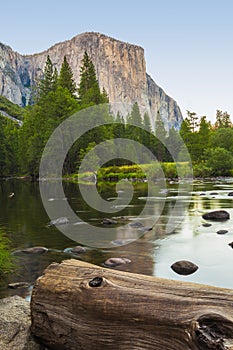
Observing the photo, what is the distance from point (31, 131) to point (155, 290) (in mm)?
81027

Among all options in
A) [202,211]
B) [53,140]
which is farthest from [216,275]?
[53,140]

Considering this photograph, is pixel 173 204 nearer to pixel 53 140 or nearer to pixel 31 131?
pixel 53 140

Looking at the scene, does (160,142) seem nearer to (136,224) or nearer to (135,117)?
(135,117)

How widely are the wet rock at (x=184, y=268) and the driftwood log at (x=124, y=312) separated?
5.23 m

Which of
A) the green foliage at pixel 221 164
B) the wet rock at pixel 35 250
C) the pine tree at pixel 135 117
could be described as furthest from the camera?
the pine tree at pixel 135 117

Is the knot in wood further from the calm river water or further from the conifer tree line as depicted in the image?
the conifer tree line

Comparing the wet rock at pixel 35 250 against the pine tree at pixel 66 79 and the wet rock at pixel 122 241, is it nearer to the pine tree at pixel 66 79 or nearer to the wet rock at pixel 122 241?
the wet rock at pixel 122 241

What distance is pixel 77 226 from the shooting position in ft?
55.8

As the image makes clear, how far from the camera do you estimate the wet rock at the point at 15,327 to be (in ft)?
15.8

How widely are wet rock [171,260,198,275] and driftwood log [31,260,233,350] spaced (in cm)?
523

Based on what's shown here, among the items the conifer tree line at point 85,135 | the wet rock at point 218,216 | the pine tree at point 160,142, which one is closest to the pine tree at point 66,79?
the conifer tree line at point 85,135

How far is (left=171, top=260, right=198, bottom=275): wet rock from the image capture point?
377 inches

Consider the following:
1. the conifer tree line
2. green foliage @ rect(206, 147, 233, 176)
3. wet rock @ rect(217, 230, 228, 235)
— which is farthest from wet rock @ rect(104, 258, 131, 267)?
green foliage @ rect(206, 147, 233, 176)

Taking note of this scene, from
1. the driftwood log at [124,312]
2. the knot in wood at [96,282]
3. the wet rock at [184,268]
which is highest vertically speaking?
the knot in wood at [96,282]
